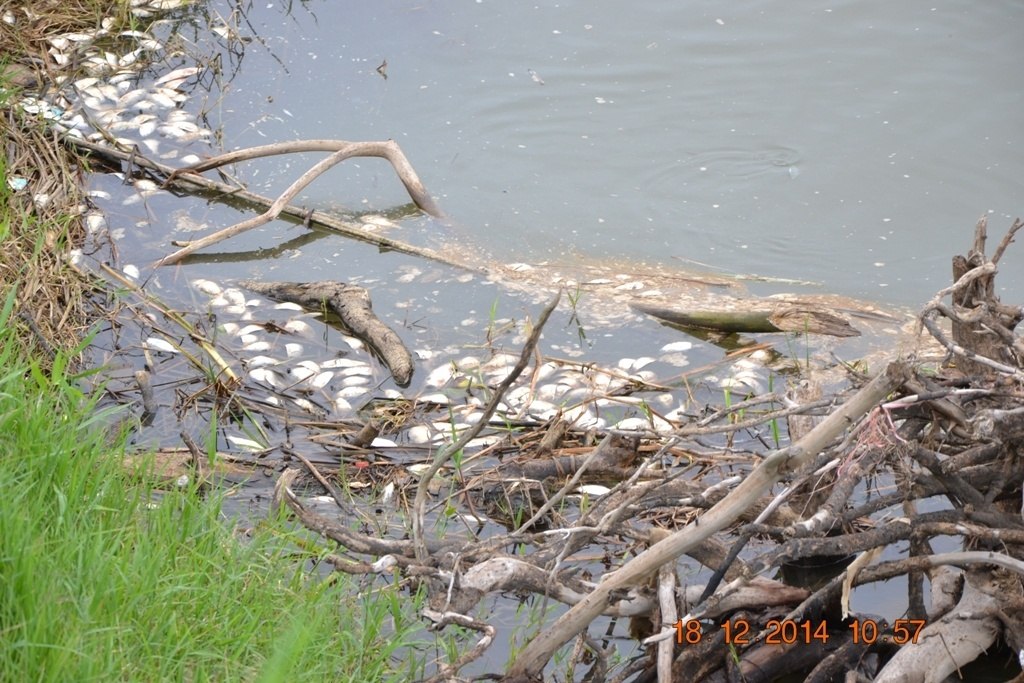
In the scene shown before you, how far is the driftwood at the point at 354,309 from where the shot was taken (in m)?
3.62

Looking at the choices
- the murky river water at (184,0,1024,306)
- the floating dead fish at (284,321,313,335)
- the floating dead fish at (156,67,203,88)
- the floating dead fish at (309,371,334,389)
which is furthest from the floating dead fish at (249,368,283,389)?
the floating dead fish at (156,67,203,88)

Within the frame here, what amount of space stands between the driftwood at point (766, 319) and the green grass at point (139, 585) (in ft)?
5.48

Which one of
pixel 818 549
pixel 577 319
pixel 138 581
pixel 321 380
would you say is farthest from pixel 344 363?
pixel 818 549

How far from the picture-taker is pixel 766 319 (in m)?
3.74

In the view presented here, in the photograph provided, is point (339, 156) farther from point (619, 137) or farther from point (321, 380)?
point (619, 137)

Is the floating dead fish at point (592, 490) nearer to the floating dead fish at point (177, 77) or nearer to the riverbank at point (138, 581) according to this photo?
the riverbank at point (138, 581)

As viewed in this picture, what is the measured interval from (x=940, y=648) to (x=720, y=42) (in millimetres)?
3921

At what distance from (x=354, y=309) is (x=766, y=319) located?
55.4 inches

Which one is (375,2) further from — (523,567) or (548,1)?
(523,567)

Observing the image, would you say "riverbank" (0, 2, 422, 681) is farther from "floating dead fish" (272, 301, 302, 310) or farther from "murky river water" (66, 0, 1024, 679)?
"murky river water" (66, 0, 1024, 679)

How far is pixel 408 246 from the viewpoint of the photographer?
4312 millimetres

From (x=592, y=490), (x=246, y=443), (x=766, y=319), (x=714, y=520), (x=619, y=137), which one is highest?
(x=714, y=520)

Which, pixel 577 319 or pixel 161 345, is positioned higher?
pixel 577 319

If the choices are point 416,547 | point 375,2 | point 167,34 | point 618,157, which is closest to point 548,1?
point 375,2
